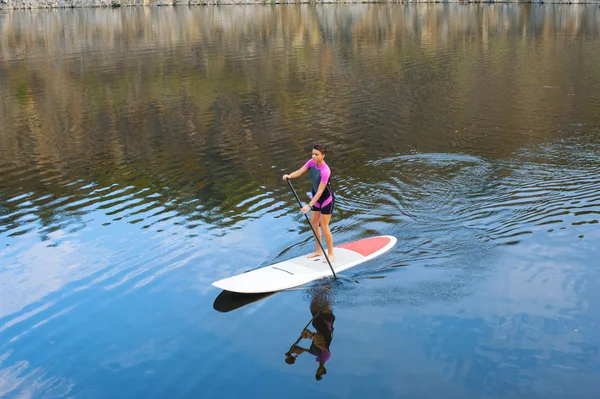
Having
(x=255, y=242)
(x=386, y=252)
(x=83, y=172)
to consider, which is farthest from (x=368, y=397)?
(x=83, y=172)

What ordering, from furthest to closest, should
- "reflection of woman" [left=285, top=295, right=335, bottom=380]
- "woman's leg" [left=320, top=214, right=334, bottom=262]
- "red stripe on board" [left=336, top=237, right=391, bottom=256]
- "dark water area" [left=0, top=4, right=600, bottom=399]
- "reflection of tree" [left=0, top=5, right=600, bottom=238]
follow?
"reflection of tree" [left=0, top=5, right=600, bottom=238]
"red stripe on board" [left=336, top=237, right=391, bottom=256]
"woman's leg" [left=320, top=214, right=334, bottom=262]
"reflection of woman" [left=285, top=295, right=335, bottom=380]
"dark water area" [left=0, top=4, right=600, bottom=399]

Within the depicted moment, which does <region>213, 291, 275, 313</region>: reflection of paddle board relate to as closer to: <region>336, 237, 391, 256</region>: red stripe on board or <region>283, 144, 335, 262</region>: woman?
<region>283, 144, 335, 262</region>: woman

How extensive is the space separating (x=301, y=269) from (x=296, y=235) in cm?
293

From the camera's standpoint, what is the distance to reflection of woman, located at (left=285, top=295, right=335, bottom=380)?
1366 cm

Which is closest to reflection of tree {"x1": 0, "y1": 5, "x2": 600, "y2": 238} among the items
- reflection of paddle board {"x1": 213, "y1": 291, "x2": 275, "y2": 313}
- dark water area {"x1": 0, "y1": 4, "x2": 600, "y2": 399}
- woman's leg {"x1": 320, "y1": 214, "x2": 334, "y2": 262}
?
dark water area {"x1": 0, "y1": 4, "x2": 600, "y2": 399}

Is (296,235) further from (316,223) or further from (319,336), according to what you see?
(319,336)

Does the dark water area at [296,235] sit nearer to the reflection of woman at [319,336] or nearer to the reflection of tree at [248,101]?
the reflection of woman at [319,336]

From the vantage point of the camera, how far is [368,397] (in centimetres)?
1238

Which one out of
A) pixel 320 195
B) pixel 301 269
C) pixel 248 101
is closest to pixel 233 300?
pixel 301 269

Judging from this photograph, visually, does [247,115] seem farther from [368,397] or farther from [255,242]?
[368,397]

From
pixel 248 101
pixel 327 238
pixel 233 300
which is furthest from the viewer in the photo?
pixel 248 101

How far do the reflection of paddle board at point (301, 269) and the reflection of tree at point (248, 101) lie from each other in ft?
16.4

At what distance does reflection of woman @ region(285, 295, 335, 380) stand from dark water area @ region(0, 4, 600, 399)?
0.22 ft

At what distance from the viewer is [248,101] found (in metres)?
41.9
